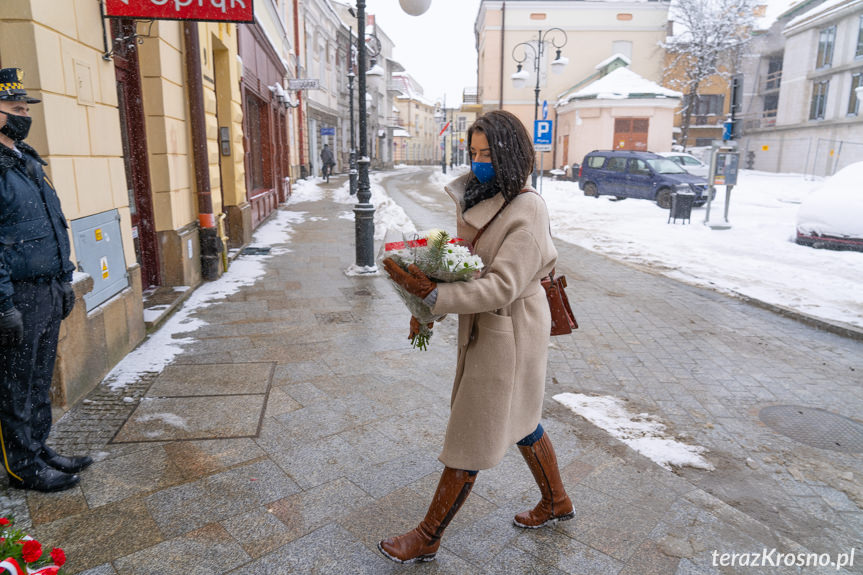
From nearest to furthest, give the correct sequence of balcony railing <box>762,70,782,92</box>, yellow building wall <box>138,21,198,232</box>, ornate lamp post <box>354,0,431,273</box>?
1. yellow building wall <box>138,21,198,232</box>
2. ornate lamp post <box>354,0,431,273</box>
3. balcony railing <box>762,70,782,92</box>

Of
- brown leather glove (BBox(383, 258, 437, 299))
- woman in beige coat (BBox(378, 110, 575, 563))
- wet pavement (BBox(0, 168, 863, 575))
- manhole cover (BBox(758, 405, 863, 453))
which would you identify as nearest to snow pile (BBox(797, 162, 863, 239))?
wet pavement (BBox(0, 168, 863, 575))

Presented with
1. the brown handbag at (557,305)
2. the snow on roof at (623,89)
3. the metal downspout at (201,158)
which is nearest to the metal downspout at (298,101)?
the snow on roof at (623,89)

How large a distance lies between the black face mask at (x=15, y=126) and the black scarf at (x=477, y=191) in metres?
2.21

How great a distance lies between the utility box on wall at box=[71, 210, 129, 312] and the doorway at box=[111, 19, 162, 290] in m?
1.30

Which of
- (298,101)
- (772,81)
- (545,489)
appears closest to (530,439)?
(545,489)

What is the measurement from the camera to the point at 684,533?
283 cm

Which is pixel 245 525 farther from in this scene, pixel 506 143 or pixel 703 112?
pixel 703 112

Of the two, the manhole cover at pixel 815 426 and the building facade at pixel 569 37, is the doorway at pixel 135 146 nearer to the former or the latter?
the manhole cover at pixel 815 426

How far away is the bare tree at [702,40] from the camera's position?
117 ft

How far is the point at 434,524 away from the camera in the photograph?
8.16ft

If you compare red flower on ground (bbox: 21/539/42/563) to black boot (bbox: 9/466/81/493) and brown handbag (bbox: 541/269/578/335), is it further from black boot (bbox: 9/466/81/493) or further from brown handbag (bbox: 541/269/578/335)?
brown handbag (bbox: 541/269/578/335)

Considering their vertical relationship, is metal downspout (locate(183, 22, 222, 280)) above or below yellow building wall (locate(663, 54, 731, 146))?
below

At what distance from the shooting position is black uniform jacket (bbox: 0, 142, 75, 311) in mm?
2701

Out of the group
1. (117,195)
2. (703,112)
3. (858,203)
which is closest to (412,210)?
(858,203)
